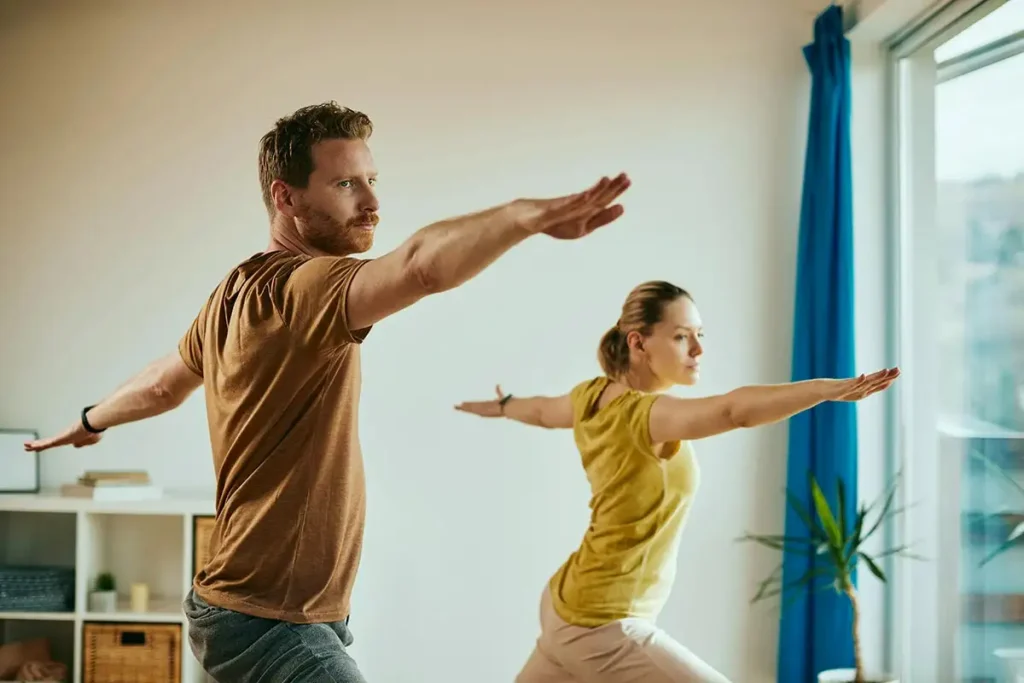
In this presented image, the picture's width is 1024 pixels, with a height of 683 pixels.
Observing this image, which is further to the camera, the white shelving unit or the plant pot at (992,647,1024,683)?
the white shelving unit

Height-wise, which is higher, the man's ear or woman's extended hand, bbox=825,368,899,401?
the man's ear

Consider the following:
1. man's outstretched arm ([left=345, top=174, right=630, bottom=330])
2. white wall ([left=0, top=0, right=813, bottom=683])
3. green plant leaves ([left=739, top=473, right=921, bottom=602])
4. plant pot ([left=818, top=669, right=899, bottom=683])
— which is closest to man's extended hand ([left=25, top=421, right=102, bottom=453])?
man's outstretched arm ([left=345, top=174, right=630, bottom=330])

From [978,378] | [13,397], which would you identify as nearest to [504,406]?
[978,378]

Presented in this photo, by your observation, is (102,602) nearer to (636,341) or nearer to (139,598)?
(139,598)

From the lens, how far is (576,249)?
4.46m

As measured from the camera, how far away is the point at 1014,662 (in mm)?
3479

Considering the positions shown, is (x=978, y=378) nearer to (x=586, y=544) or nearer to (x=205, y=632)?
(x=586, y=544)

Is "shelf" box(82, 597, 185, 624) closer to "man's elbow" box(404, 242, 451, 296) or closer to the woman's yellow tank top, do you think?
the woman's yellow tank top

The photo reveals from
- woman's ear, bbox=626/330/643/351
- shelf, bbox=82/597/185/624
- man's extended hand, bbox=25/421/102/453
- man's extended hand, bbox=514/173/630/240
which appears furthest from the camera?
shelf, bbox=82/597/185/624

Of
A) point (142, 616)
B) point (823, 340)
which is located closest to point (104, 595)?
point (142, 616)

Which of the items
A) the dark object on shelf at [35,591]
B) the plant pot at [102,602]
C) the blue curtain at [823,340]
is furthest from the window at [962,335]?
the dark object on shelf at [35,591]

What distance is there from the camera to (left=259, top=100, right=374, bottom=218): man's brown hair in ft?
5.98

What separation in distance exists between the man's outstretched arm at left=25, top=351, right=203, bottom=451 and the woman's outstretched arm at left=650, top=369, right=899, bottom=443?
1.03 m

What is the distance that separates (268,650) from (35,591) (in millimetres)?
A: 2630
